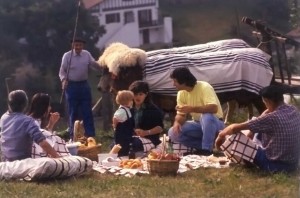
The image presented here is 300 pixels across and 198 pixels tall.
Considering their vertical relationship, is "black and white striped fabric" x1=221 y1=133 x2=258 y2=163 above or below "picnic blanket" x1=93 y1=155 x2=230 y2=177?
above

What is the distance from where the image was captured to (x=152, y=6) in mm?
49625

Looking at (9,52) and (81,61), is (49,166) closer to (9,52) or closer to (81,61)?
(81,61)

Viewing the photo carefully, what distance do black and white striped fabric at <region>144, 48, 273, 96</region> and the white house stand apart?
3380 centimetres

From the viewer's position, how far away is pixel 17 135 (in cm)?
766

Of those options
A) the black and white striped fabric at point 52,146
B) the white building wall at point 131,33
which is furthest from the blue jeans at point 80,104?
the white building wall at point 131,33

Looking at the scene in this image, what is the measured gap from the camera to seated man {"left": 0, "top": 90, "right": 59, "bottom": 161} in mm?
7613

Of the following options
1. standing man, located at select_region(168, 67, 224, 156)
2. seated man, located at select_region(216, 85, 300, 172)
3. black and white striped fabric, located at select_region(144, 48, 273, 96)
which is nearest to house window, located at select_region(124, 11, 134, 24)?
black and white striped fabric, located at select_region(144, 48, 273, 96)

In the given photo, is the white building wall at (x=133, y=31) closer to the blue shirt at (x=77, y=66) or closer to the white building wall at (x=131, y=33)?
the white building wall at (x=131, y=33)

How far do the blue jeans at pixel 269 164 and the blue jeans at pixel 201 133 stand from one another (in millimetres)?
1285

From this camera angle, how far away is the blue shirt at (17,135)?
761cm

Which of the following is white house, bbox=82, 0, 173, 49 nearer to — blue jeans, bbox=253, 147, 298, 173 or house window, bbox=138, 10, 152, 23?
house window, bbox=138, 10, 152, 23

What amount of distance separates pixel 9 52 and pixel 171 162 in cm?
3218

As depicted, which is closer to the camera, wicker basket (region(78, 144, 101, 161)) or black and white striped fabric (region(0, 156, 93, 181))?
black and white striped fabric (region(0, 156, 93, 181))

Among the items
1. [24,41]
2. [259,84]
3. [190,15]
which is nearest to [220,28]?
[190,15]
